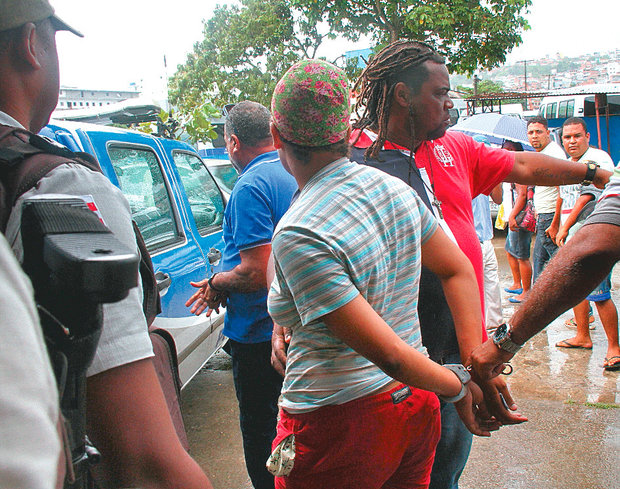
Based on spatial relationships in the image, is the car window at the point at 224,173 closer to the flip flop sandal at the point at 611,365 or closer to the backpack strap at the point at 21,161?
the flip flop sandal at the point at 611,365

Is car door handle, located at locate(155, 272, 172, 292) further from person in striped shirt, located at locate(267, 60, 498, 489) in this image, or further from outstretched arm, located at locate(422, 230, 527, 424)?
outstretched arm, located at locate(422, 230, 527, 424)

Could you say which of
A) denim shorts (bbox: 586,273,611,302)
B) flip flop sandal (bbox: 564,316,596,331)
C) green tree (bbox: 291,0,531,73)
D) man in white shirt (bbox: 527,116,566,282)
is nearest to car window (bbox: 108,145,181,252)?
denim shorts (bbox: 586,273,611,302)

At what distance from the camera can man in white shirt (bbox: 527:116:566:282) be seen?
18.8 feet

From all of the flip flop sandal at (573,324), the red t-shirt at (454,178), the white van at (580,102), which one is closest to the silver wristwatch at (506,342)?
the red t-shirt at (454,178)

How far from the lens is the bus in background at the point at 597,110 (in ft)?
42.4

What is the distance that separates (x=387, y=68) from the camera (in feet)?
6.84

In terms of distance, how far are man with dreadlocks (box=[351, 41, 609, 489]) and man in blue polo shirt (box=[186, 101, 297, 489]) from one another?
2.04ft

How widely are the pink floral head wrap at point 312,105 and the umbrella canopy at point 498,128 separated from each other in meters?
5.93

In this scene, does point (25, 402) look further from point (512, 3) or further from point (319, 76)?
point (512, 3)

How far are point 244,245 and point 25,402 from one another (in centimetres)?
205

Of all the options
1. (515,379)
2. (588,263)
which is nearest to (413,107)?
(588,263)

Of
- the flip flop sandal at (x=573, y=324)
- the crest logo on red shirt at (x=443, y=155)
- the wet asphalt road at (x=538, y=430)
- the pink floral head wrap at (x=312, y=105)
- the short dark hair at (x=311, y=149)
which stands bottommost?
the flip flop sandal at (x=573, y=324)

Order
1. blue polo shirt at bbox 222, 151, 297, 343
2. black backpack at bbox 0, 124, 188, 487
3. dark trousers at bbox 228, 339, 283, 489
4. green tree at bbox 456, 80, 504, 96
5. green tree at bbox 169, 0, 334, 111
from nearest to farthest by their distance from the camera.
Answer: black backpack at bbox 0, 124, 188, 487
blue polo shirt at bbox 222, 151, 297, 343
dark trousers at bbox 228, 339, 283, 489
green tree at bbox 169, 0, 334, 111
green tree at bbox 456, 80, 504, 96

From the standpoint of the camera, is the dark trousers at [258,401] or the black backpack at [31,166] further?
the dark trousers at [258,401]
